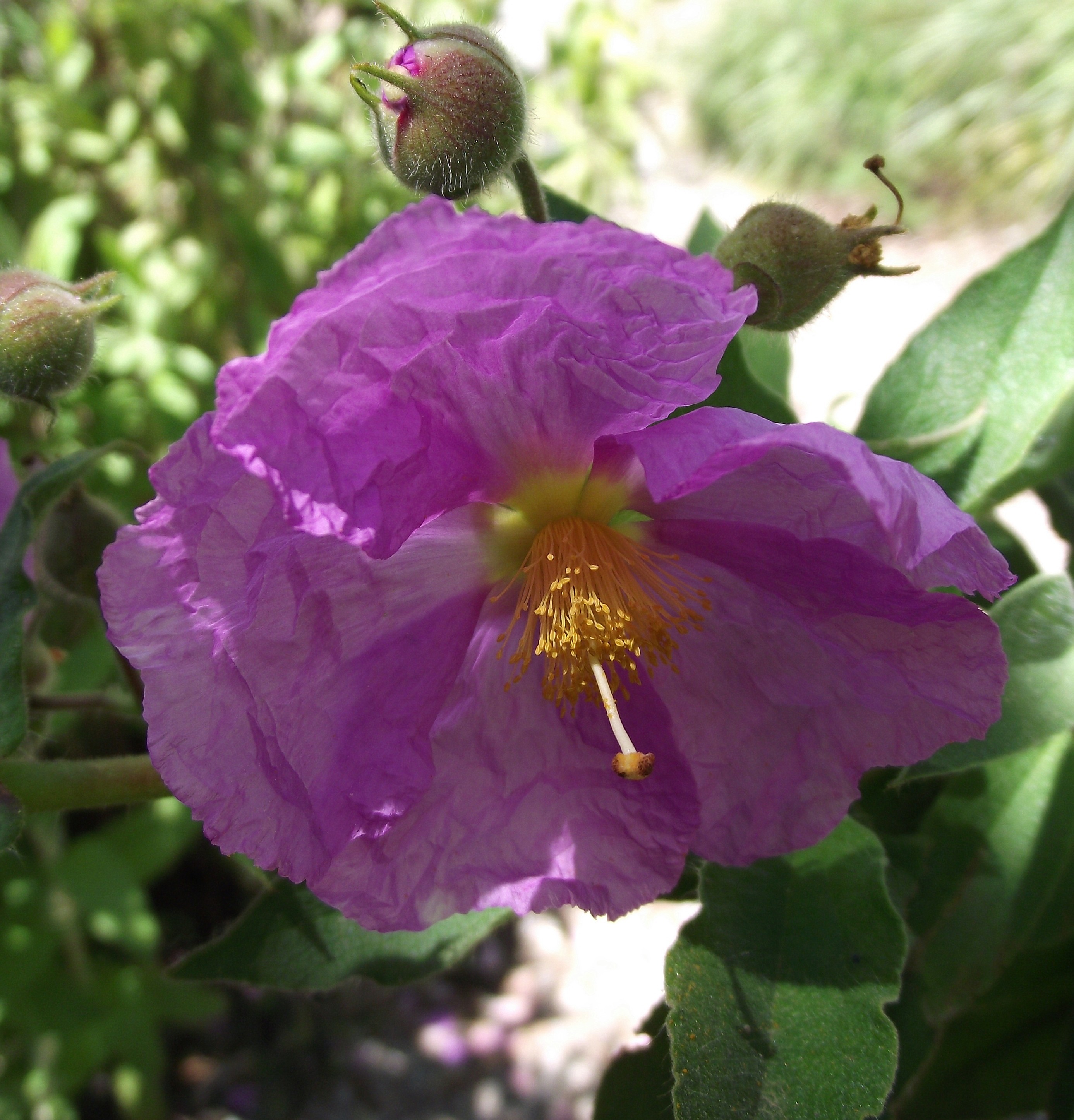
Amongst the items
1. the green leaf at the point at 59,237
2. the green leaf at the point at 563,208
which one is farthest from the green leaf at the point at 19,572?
the green leaf at the point at 59,237

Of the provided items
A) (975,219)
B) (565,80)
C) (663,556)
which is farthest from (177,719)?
(975,219)

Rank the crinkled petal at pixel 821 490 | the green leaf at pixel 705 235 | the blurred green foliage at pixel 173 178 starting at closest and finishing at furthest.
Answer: the crinkled petal at pixel 821 490 < the green leaf at pixel 705 235 < the blurred green foliage at pixel 173 178

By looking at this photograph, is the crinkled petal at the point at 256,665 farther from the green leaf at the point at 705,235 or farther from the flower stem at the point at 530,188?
the green leaf at the point at 705,235

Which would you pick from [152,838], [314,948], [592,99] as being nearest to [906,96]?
[592,99]

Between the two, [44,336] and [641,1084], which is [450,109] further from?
[641,1084]

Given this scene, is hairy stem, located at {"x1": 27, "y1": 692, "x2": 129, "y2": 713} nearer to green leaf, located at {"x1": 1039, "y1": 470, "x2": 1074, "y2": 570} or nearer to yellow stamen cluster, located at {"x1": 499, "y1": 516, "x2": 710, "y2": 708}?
yellow stamen cluster, located at {"x1": 499, "y1": 516, "x2": 710, "y2": 708}
